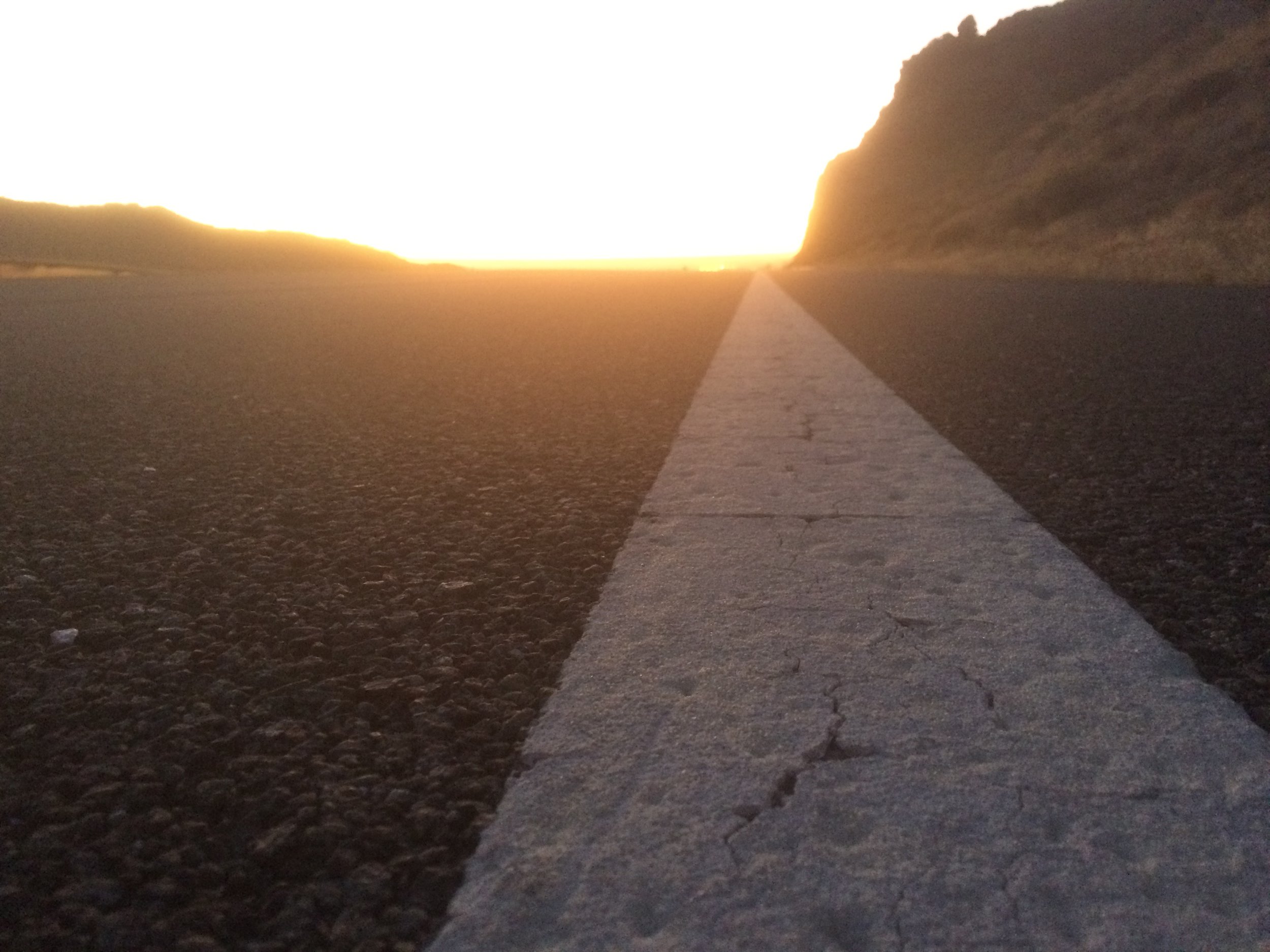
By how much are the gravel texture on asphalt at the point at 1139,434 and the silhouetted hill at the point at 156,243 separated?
112ft

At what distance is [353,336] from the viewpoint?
36.4 feet

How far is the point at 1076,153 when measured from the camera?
42750 millimetres

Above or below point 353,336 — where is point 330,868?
above

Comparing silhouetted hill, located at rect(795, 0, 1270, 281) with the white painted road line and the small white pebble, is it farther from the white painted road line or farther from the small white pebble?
the small white pebble

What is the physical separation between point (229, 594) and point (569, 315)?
11.8 meters

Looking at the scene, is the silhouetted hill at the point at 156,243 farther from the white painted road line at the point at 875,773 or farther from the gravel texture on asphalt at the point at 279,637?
the white painted road line at the point at 875,773

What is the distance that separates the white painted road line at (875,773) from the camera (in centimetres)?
144

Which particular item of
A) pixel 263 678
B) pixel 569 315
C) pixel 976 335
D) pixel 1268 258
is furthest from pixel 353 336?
pixel 1268 258

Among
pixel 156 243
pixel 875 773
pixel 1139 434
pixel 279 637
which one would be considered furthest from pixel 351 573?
pixel 156 243

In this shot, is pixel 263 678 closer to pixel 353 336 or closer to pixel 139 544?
pixel 139 544

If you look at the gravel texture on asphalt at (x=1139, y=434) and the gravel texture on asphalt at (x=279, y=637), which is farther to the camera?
the gravel texture on asphalt at (x=1139, y=434)

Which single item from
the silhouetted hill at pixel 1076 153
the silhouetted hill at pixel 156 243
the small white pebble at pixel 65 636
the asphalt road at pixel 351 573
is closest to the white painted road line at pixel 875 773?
the asphalt road at pixel 351 573

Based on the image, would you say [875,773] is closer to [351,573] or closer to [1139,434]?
[351,573]

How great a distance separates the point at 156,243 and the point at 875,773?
53498 mm
